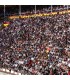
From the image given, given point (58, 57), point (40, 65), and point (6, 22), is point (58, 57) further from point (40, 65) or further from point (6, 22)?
point (6, 22)

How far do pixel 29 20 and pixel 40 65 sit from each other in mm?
14941

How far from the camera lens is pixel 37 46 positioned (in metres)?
32.8

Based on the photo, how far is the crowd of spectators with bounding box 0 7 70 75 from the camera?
2636 centimetres

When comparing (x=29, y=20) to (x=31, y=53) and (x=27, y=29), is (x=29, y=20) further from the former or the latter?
(x=31, y=53)

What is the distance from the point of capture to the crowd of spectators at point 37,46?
26.4 metres

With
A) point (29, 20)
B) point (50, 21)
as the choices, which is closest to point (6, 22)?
point (29, 20)

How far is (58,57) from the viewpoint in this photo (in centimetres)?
2800

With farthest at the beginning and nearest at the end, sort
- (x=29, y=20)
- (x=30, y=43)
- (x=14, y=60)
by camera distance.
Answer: (x=29, y=20) < (x=30, y=43) < (x=14, y=60)

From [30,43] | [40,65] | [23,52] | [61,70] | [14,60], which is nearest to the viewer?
[61,70]

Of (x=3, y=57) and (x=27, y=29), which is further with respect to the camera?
(x=27, y=29)

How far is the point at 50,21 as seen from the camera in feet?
128

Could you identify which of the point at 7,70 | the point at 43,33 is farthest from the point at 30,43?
the point at 7,70

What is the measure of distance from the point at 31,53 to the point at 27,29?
8089 millimetres

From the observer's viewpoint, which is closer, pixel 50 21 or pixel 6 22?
pixel 50 21
